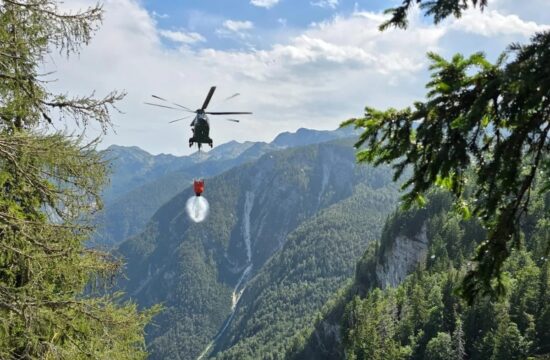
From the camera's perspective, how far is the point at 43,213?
1053 centimetres

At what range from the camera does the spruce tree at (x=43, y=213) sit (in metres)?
7.80

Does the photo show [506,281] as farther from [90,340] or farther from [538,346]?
[538,346]

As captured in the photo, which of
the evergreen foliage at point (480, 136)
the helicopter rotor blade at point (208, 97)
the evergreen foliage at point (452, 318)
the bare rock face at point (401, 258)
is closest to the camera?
the evergreen foliage at point (480, 136)

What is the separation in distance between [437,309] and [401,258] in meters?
54.2

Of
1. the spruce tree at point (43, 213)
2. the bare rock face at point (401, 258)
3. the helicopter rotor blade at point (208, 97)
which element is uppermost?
the helicopter rotor blade at point (208, 97)

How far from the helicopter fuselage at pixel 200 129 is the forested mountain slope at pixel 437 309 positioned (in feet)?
77.8

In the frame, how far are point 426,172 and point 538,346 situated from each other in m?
62.7

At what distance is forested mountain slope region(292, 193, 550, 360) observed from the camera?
209 ft

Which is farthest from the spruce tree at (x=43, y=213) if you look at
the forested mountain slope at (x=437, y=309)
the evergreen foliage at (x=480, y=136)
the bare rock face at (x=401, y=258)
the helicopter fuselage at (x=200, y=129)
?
the bare rock face at (x=401, y=258)

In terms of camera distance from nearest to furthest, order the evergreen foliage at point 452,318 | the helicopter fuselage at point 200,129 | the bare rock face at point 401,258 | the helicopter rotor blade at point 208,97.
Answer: the helicopter rotor blade at point 208,97
the helicopter fuselage at point 200,129
the evergreen foliage at point 452,318
the bare rock face at point 401,258

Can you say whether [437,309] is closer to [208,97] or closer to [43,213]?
[208,97]

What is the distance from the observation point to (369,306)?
92.4 metres

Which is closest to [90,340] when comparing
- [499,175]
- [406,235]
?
[499,175]

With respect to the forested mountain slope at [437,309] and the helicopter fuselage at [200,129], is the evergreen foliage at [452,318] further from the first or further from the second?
the helicopter fuselage at [200,129]
